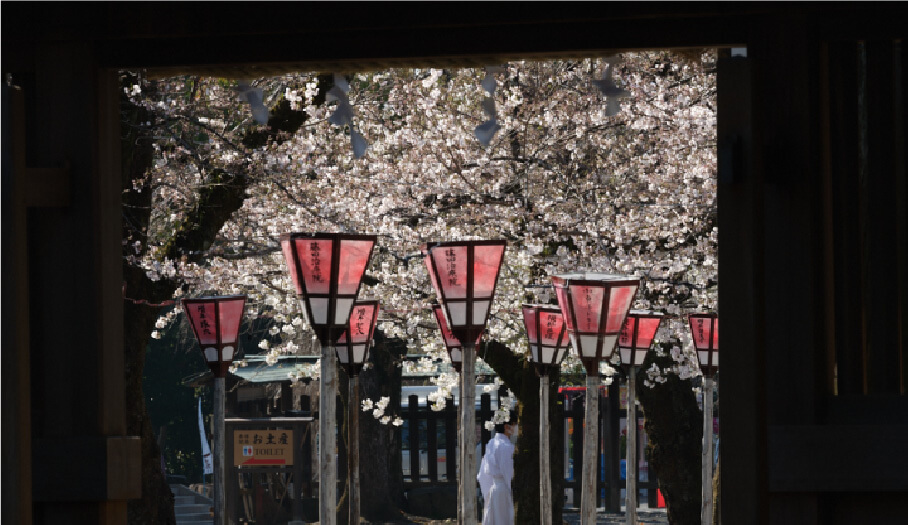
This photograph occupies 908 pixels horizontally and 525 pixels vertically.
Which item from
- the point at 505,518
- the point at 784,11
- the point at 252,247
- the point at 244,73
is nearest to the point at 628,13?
the point at 784,11

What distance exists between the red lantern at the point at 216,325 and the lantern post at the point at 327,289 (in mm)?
2772

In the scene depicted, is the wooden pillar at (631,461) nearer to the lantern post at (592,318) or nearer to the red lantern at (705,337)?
the red lantern at (705,337)

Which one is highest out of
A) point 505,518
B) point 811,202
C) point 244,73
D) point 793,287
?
point 244,73

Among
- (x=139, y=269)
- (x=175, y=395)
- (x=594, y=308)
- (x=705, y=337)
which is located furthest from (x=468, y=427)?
(x=175, y=395)

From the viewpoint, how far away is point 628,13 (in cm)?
309

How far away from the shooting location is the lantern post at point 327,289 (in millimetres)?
6691

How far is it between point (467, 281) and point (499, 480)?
620cm

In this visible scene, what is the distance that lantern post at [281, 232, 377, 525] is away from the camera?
669 cm

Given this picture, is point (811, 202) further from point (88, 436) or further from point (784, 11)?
point (88, 436)

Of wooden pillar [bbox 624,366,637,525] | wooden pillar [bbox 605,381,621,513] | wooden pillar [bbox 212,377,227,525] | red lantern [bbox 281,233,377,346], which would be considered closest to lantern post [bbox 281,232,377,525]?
red lantern [bbox 281,233,377,346]

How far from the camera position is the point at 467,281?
6.98 m

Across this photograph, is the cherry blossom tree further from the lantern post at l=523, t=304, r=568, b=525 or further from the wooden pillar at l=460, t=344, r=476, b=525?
the wooden pillar at l=460, t=344, r=476, b=525

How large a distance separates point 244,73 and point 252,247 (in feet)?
34.0

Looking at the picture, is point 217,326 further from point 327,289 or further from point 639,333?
point 639,333
